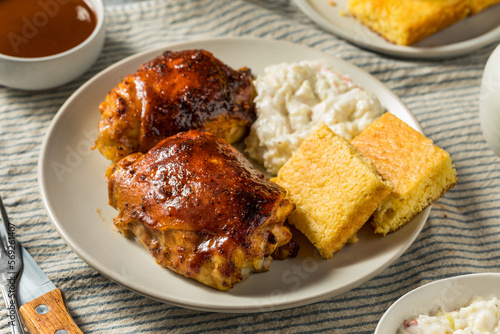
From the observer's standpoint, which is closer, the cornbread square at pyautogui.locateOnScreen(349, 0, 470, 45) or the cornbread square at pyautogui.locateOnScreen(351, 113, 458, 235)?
the cornbread square at pyautogui.locateOnScreen(351, 113, 458, 235)

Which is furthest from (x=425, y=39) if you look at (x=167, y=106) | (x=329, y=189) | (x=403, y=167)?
(x=167, y=106)

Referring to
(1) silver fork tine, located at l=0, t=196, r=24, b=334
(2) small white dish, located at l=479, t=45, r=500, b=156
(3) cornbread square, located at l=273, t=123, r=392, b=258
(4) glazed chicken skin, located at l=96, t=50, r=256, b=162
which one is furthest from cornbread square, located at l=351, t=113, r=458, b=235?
(1) silver fork tine, located at l=0, t=196, r=24, b=334

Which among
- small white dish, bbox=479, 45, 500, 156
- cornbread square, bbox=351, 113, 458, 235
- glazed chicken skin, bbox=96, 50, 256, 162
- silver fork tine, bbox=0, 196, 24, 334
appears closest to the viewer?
silver fork tine, bbox=0, 196, 24, 334

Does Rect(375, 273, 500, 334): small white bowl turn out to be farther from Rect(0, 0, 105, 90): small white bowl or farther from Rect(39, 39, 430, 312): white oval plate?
Rect(0, 0, 105, 90): small white bowl

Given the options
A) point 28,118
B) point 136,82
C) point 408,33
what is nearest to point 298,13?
point 408,33

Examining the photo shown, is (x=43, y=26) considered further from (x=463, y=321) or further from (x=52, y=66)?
(x=463, y=321)

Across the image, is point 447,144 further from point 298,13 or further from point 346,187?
point 298,13
